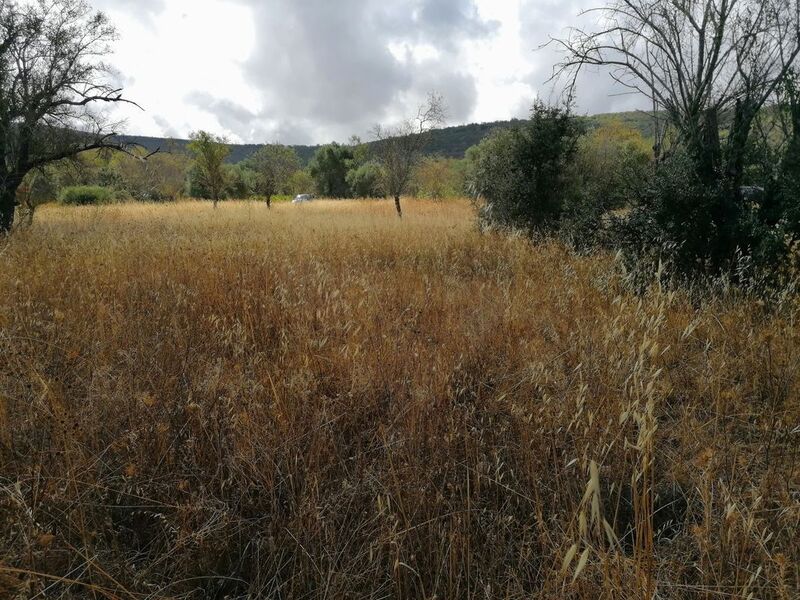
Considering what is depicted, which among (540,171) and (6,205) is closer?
(540,171)

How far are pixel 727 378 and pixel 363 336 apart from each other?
221 centimetres

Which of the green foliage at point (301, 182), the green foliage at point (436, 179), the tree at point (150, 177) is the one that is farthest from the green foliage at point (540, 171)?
the green foliage at point (301, 182)

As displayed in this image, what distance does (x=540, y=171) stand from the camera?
901 cm

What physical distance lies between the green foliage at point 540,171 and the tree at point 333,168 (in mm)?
40460

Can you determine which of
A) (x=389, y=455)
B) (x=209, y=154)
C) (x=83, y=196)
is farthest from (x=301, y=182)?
(x=389, y=455)

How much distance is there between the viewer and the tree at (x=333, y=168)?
4825 cm

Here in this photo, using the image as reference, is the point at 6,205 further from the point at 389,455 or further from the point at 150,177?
the point at 150,177

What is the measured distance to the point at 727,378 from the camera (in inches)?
95.7

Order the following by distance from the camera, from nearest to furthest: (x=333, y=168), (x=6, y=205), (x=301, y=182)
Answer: (x=6, y=205), (x=333, y=168), (x=301, y=182)

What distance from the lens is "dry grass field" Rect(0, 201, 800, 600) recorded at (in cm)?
136

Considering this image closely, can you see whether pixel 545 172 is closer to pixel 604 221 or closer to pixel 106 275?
pixel 604 221

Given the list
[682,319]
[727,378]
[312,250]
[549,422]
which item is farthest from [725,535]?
[312,250]

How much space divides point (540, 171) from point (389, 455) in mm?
8660

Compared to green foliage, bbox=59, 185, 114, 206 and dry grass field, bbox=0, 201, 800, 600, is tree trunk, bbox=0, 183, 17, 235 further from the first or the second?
green foliage, bbox=59, 185, 114, 206
